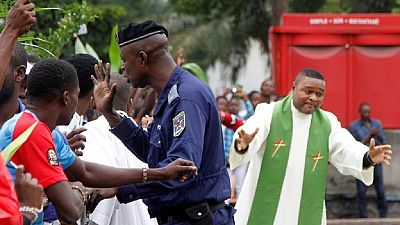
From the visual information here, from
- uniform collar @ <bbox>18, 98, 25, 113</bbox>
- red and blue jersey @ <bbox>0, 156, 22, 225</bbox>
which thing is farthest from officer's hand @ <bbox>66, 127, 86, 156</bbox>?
red and blue jersey @ <bbox>0, 156, 22, 225</bbox>

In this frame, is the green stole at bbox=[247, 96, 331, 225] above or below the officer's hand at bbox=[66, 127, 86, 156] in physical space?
below

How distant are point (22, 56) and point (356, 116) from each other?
11784 mm

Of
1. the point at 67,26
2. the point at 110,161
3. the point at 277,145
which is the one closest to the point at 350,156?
the point at 277,145

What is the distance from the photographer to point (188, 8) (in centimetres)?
2844

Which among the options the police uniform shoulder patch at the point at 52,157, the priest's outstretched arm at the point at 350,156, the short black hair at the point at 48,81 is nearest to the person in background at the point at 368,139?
the priest's outstretched arm at the point at 350,156

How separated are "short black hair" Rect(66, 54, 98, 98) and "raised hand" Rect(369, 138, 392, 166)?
7.76 ft

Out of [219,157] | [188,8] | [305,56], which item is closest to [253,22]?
[188,8]

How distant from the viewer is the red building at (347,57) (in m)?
17.3

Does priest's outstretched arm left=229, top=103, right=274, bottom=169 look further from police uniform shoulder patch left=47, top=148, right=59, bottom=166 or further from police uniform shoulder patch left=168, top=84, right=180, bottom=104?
police uniform shoulder patch left=47, top=148, right=59, bottom=166

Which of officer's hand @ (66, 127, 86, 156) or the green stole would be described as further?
the green stole

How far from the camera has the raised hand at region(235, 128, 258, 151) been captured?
845 centimetres

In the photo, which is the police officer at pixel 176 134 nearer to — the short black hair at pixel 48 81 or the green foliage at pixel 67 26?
the short black hair at pixel 48 81

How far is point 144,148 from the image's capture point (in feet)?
22.2

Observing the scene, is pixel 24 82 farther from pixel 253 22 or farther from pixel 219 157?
pixel 253 22
